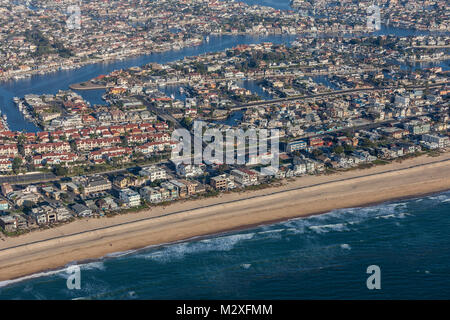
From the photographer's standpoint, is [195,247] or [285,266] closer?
[285,266]

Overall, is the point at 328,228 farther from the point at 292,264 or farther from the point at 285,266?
the point at 285,266

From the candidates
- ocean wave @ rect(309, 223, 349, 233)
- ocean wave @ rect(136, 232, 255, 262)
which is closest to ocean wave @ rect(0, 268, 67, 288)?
ocean wave @ rect(136, 232, 255, 262)

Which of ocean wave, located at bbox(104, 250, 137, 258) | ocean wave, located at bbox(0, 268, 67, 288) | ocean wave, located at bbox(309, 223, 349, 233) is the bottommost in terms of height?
ocean wave, located at bbox(0, 268, 67, 288)

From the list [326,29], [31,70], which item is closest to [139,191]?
[31,70]

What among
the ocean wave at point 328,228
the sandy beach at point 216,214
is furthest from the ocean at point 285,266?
the sandy beach at point 216,214

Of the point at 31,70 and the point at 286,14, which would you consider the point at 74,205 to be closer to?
the point at 31,70

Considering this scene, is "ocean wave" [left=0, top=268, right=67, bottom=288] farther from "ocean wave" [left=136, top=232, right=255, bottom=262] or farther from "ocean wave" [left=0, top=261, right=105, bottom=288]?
"ocean wave" [left=136, top=232, right=255, bottom=262]

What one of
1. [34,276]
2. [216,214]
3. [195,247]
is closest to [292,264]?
[195,247]
